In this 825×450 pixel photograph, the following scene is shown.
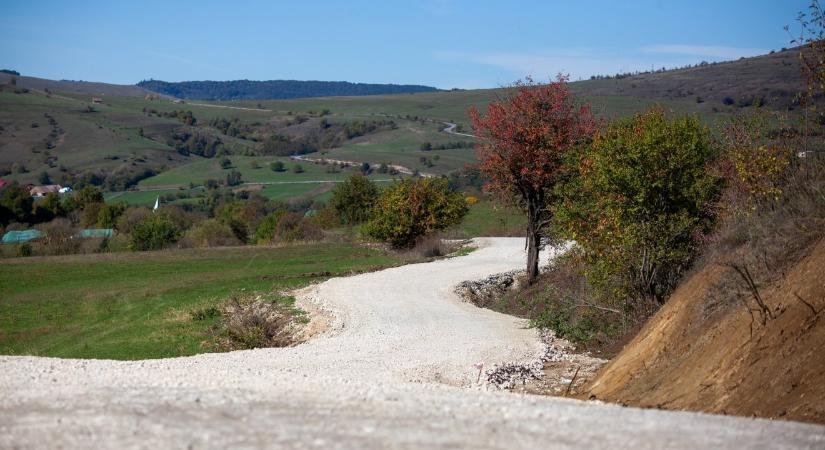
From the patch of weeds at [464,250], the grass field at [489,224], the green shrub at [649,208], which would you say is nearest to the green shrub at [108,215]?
the grass field at [489,224]

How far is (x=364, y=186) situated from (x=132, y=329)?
122 feet

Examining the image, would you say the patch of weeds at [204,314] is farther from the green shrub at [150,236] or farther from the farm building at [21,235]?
the farm building at [21,235]

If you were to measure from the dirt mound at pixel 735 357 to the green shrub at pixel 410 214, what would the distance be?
104 ft

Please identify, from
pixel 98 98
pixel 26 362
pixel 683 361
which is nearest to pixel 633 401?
pixel 683 361

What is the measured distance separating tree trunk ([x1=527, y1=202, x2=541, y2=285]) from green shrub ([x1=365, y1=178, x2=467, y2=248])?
1502 centimetres

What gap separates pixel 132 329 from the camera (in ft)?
79.6

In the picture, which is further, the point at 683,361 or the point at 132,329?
the point at 132,329

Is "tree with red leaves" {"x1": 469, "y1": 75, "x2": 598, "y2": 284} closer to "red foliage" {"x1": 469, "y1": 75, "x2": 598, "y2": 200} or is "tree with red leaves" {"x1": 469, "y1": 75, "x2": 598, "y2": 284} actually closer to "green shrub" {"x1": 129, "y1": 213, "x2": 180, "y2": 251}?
"red foliage" {"x1": 469, "y1": 75, "x2": 598, "y2": 200}

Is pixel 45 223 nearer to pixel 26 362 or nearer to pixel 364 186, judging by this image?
pixel 364 186

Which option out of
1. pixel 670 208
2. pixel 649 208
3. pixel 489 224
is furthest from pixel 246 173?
pixel 649 208

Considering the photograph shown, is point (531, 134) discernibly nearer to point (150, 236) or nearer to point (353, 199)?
point (353, 199)

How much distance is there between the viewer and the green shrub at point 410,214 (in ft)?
151

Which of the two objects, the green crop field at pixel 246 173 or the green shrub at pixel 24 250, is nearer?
the green shrub at pixel 24 250

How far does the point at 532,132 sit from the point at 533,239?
14.8 feet
